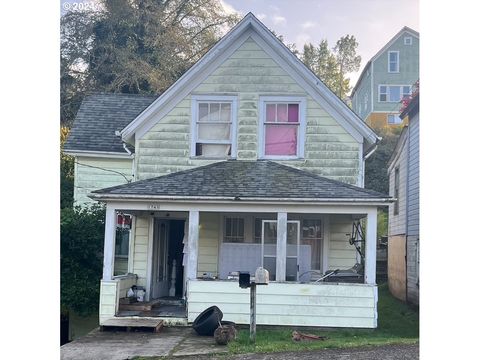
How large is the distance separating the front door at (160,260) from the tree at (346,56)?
13.5 m

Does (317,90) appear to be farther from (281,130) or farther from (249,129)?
(249,129)

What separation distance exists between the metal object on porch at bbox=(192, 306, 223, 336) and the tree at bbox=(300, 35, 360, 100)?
16.4 metres

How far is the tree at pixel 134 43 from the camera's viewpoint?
2414 centimetres

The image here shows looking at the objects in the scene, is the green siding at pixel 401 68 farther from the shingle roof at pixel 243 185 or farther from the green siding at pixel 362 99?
the shingle roof at pixel 243 185

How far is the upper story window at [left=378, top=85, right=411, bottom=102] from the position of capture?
24.0m

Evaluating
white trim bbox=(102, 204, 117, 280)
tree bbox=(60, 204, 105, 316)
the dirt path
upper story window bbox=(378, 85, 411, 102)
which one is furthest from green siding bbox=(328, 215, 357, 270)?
upper story window bbox=(378, 85, 411, 102)

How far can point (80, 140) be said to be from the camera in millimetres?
16094

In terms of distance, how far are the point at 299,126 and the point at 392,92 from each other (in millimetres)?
12722

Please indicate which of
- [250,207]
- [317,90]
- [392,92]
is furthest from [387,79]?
[250,207]

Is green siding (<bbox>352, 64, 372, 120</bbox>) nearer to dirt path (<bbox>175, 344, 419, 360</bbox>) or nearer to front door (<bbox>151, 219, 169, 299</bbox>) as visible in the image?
front door (<bbox>151, 219, 169, 299</bbox>)

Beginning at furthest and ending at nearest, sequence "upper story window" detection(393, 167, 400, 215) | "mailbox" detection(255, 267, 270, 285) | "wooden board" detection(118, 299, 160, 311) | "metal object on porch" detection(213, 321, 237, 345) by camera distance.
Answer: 1. "upper story window" detection(393, 167, 400, 215)
2. "wooden board" detection(118, 299, 160, 311)
3. "mailbox" detection(255, 267, 270, 285)
4. "metal object on porch" detection(213, 321, 237, 345)

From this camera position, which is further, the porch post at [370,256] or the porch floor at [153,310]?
the porch floor at [153,310]

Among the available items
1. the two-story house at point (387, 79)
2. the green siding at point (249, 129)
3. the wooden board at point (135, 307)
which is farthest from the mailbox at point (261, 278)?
the two-story house at point (387, 79)
